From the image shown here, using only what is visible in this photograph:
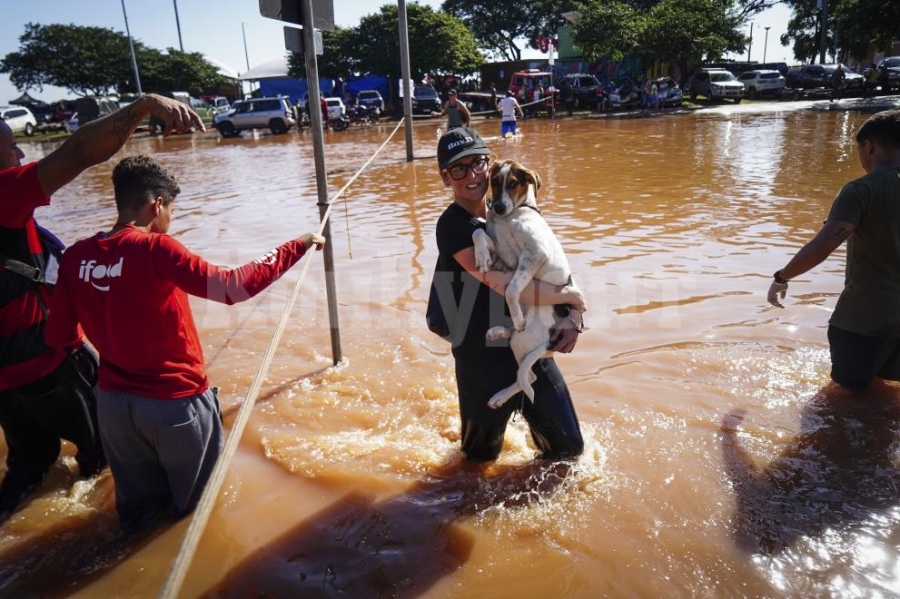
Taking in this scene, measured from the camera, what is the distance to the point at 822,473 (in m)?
3.11

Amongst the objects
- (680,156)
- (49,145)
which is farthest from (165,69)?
(680,156)

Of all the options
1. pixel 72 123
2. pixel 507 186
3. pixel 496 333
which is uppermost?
pixel 72 123

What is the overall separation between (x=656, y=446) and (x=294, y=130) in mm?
29502

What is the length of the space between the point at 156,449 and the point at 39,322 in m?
0.91

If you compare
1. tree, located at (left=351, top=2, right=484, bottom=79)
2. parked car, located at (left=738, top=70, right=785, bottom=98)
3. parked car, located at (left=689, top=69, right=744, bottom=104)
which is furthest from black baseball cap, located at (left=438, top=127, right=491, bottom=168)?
tree, located at (left=351, top=2, right=484, bottom=79)

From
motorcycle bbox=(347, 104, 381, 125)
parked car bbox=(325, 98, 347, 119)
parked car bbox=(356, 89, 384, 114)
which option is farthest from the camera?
parked car bbox=(356, 89, 384, 114)

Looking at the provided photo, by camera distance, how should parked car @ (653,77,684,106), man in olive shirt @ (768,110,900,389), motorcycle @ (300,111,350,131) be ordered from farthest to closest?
parked car @ (653,77,684,106)
motorcycle @ (300,111,350,131)
man in olive shirt @ (768,110,900,389)

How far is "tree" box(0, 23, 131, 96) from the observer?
4844 centimetres

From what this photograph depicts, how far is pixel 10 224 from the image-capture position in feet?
8.43

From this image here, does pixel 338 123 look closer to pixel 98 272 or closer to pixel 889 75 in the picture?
pixel 889 75

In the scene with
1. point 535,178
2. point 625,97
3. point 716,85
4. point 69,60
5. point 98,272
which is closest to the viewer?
point 98,272

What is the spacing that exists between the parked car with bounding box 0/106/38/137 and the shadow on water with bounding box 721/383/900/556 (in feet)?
130

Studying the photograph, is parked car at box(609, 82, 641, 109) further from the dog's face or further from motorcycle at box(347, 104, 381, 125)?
the dog's face

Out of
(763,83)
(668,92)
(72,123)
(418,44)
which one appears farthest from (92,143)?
Result: (418,44)
